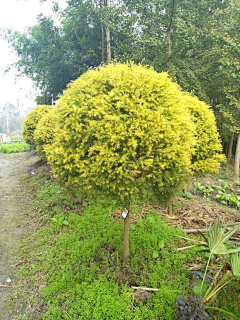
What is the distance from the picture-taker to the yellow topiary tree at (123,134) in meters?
2.39

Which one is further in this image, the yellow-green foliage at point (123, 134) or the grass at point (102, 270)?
the grass at point (102, 270)

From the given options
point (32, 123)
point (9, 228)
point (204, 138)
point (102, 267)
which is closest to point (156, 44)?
point (204, 138)

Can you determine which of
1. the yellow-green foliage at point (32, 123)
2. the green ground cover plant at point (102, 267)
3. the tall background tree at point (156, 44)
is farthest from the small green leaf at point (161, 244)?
the yellow-green foliage at point (32, 123)

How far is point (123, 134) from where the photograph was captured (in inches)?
92.4

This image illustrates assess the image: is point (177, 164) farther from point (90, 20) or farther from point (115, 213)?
point (90, 20)

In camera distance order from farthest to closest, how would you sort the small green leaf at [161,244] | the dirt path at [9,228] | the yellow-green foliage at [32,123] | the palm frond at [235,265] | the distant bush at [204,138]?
the yellow-green foliage at [32,123], the distant bush at [204,138], the small green leaf at [161,244], the dirt path at [9,228], the palm frond at [235,265]

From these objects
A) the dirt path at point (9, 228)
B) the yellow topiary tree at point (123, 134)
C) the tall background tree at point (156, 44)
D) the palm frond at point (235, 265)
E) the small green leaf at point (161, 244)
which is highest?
the tall background tree at point (156, 44)

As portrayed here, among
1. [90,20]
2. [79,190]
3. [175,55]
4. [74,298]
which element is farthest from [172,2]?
[74,298]

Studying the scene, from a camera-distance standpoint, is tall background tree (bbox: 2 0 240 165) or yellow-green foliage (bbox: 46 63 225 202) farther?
tall background tree (bbox: 2 0 240 165)

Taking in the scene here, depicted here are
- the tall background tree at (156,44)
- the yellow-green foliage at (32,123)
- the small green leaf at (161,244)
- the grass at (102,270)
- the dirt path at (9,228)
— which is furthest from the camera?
the yellow-green foliage at (32,123)

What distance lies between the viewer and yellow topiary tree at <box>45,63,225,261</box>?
2.39m

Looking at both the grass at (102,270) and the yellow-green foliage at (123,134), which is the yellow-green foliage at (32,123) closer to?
the grass at (102,270)

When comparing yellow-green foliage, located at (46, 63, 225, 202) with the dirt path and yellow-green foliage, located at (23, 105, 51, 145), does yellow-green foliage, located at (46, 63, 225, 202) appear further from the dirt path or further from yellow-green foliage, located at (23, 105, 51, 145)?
yellow-green foliage, located at (23, 105, 51, 145)

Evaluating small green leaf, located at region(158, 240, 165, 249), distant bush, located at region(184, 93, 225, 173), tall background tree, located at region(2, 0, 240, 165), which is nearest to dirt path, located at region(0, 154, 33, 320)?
small green leaf, located at region(158, 240, 165, 249)
